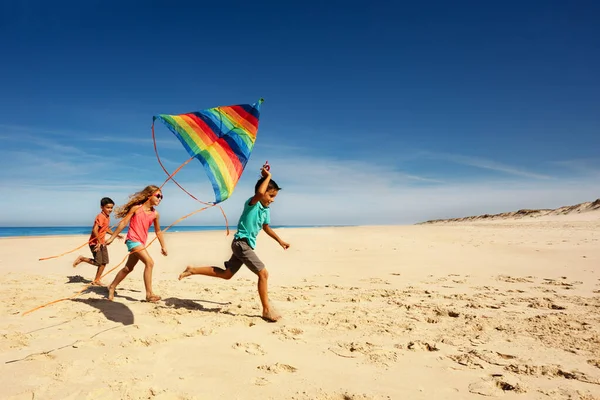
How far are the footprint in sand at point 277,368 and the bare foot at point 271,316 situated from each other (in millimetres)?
1432

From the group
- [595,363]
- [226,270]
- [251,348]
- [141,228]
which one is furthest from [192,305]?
[595,363]

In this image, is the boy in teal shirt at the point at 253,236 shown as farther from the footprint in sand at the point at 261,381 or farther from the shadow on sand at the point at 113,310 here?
the footprint in sand at the point at 261,381

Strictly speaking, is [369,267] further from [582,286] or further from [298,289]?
[582,286]

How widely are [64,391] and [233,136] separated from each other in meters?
3.15

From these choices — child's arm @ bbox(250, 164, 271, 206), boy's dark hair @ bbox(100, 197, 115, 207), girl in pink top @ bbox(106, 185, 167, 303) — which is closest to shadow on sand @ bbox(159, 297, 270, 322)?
girl in pink top @ bbox(106, 185, 167, 303)

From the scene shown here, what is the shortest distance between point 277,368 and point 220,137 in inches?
112

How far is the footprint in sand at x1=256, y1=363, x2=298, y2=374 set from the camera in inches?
125

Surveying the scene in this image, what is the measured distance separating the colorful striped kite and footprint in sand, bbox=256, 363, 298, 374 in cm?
212

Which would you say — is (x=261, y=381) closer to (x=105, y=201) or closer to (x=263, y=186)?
(x=263, y=186)

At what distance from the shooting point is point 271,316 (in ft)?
15.5

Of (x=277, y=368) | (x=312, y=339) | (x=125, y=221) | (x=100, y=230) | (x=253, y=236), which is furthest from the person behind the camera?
(x=100, y=230)

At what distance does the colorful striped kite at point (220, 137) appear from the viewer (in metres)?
4.57

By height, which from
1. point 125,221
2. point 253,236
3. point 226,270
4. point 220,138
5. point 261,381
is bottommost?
point 261,381

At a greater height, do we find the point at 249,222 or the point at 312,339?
the point at 249,222
